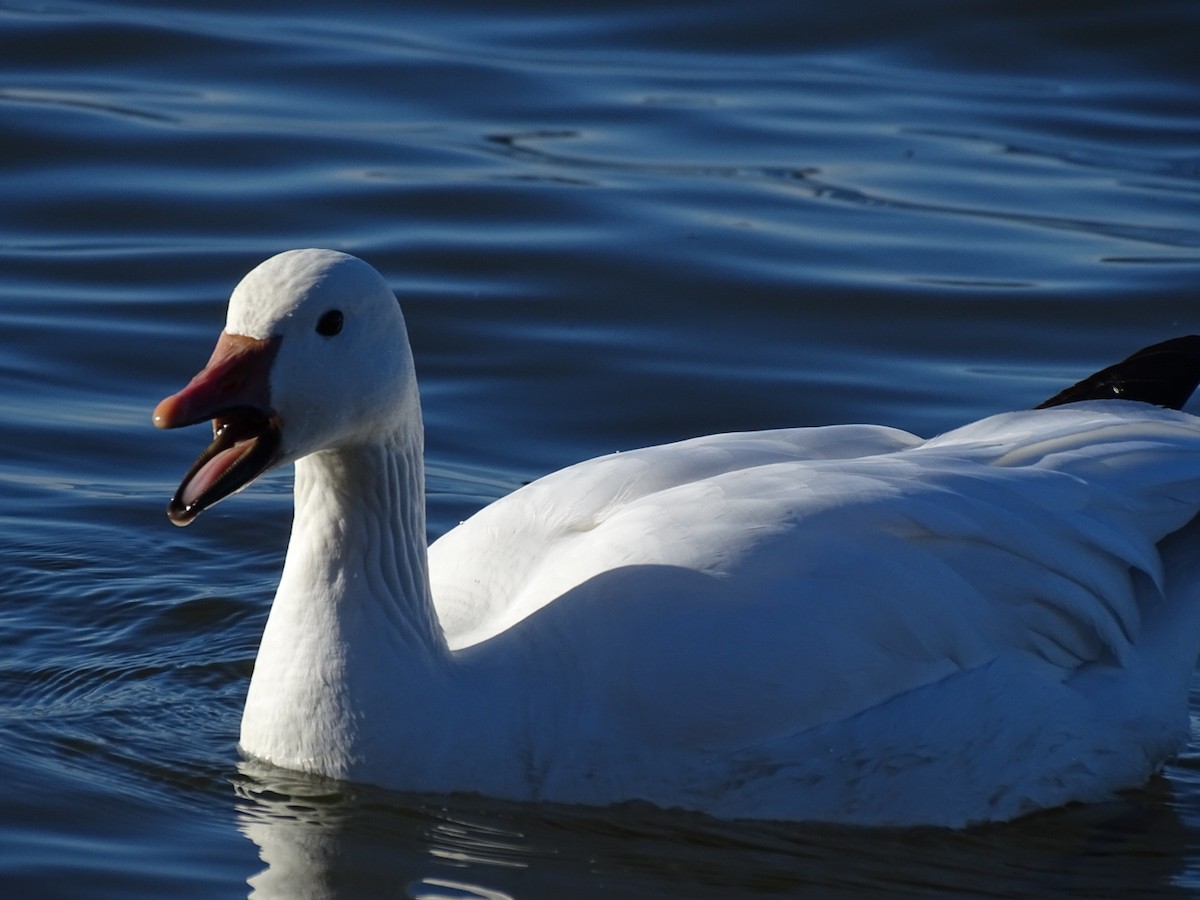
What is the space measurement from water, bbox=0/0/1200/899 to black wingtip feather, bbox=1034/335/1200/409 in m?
0.97

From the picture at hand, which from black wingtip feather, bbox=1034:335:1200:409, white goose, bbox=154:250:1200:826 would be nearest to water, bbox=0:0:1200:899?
white goose, bbox=154:250:1200:826

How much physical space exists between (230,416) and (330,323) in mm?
288

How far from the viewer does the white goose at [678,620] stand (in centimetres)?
452

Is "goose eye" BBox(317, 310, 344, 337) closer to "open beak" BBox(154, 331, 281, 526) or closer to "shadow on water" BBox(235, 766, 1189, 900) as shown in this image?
"open beak" BBox(154, 331, 281, 526)

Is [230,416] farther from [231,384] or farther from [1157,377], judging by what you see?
[1157,377]

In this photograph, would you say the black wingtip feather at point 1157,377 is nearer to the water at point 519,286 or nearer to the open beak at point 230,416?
the water at point 519,286

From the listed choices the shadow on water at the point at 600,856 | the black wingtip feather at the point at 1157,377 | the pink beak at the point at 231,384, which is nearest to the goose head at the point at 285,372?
the pink beak at the point at 231,384

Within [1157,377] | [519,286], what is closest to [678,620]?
[1157,377]

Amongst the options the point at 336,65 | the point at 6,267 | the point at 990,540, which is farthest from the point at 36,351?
the point at 990,540

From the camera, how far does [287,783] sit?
4871mm

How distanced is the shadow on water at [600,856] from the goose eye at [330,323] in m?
1.06

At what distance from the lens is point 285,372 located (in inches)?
173

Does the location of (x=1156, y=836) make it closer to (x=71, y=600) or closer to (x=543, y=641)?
(x=543, y=641)

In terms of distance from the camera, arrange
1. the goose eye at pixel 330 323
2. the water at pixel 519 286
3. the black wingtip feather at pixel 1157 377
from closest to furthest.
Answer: the goose eye at pixel 330 323 < the water at pixel 519 286 < the black wingtip feather at pixel 1157 377
